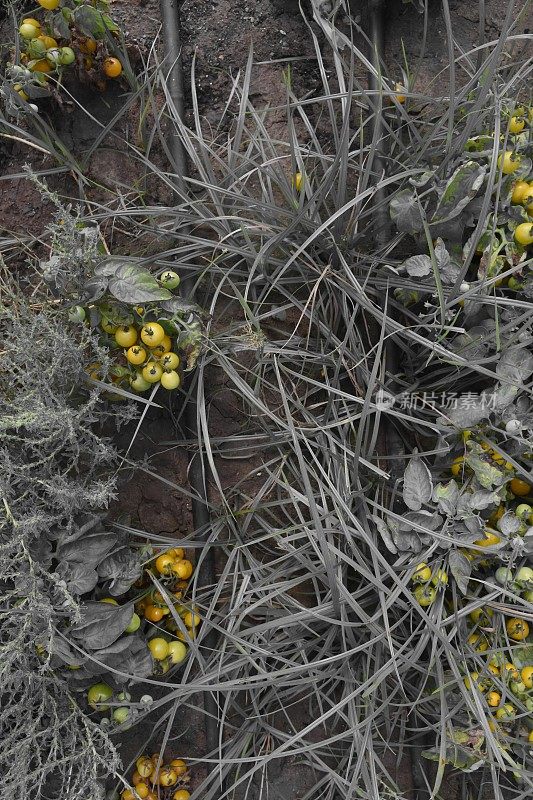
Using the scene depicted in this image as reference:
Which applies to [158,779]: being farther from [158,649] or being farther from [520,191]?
[520,191]

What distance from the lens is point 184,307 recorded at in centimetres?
112

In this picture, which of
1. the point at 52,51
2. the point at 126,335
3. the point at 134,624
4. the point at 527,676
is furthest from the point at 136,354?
the point at 527,676

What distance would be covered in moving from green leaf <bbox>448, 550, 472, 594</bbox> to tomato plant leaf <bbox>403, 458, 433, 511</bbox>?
0.37 ft

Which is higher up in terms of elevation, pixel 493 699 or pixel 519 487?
pixel 519 487

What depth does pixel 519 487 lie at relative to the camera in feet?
4.07

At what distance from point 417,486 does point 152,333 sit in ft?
1.90

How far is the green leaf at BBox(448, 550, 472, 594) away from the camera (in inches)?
46.2

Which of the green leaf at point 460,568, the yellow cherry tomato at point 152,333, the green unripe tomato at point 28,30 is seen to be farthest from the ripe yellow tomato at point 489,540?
the green unripe tomato at point 28,30

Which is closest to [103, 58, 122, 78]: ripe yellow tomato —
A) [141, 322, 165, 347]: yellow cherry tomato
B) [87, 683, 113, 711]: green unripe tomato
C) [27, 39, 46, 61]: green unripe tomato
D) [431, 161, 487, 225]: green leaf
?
[27, 39, 46, 61]: green unripe tomato

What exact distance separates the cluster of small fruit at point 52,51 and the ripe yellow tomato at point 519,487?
1150mm

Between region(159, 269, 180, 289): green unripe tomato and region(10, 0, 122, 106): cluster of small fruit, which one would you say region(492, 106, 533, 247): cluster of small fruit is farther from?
region(10, 0, 122, 106): cluster of small fruit

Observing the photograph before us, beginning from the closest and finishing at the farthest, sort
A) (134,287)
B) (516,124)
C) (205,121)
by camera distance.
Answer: (134,287) → (516,124) → (205,121)

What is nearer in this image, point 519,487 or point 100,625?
point 100,625

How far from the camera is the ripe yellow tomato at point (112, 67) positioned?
125 cm
